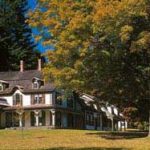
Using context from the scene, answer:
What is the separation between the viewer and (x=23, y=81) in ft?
269

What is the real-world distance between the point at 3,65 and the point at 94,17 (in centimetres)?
6768

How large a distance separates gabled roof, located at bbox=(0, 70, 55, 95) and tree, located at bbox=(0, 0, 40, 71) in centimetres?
1657

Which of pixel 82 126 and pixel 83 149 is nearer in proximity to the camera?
pixel 83 149

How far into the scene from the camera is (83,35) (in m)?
40.9

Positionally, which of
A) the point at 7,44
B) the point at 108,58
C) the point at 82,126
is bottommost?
the point at 82,126

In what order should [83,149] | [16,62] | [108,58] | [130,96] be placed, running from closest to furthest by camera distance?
[83,149], [108,58], [130,96], [16,62]

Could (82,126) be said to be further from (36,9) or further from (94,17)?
(94,17)

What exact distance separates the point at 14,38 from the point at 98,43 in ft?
226

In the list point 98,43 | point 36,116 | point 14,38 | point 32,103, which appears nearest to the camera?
point 98,43

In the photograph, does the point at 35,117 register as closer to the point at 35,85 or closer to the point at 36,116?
the point at 36,116

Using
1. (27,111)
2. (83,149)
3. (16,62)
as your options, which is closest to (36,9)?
(83,149)

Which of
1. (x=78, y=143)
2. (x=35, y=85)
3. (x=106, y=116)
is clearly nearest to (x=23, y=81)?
(x=35, y=85)

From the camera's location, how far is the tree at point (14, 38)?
4117 inches

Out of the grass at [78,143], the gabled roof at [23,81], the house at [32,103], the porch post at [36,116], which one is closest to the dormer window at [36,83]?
the house at [32,103]
